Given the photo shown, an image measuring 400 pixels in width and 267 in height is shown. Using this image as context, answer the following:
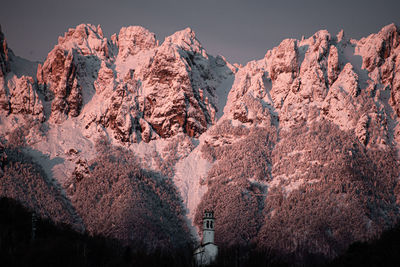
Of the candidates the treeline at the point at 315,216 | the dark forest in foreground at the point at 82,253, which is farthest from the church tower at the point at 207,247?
the treeline at the point at 315,216

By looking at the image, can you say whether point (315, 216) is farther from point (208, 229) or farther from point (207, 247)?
point (208, 229)

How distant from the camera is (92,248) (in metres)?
117

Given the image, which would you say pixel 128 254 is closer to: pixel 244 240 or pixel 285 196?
pixel 244 240

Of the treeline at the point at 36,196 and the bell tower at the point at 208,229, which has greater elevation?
the treeline at the point at 36,196

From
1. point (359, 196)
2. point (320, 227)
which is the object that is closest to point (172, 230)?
point (320, 227)

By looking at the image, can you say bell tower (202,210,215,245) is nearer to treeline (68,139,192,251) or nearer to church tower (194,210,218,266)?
church tower (194,210,218,266)

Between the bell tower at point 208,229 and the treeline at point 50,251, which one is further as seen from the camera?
the bell tower at point 208,229

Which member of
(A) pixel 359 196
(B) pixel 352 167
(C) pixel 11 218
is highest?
(B) pixel 352 167

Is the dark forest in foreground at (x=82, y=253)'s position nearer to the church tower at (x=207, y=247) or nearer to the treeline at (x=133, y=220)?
the church tower at (x=207, y=247)

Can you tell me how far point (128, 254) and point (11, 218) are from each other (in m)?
30.5

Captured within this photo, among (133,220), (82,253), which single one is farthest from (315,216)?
(82,253)

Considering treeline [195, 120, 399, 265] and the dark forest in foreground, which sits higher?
treeline [195, 120, 399, 265]

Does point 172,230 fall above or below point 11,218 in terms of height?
above

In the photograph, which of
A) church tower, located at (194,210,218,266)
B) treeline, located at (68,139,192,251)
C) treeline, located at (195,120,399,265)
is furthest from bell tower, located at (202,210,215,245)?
treeline, located at (68,139,192,251)
